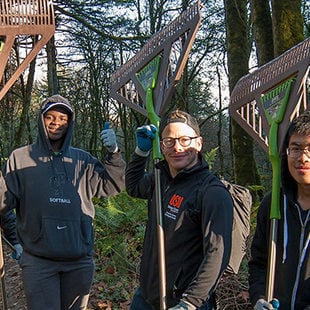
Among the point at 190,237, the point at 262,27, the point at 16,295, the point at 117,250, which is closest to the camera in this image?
the point at 190,237

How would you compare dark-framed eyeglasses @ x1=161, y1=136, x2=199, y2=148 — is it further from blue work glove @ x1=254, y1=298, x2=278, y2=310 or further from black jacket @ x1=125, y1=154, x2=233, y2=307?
blue work glove @ x1=254, y1=298, x2=278, y2=310

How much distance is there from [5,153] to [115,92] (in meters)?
12.1

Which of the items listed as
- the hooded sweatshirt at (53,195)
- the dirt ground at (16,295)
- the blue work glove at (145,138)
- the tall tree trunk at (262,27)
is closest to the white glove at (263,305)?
the blue work glove at (145,138)

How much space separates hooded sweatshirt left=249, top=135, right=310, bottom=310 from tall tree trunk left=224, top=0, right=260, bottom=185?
4740 millimetres

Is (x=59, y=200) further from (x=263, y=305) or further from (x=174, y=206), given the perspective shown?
(x=263, y=305)

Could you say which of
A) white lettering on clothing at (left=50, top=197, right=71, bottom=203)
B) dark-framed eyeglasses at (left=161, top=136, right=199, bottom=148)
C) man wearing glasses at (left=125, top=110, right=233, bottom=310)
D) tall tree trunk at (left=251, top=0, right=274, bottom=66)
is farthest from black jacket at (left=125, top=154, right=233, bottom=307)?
tall tree trunk at (left=251, top=0, right=274, bottom=66)

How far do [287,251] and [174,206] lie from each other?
645 millimetres

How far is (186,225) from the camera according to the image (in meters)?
2.24

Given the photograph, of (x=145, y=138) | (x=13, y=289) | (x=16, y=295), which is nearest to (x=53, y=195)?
(x=145, y=138)

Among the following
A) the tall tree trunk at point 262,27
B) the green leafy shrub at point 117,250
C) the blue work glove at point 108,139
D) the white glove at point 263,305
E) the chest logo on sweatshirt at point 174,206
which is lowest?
the green leafy shrub at point 117,250

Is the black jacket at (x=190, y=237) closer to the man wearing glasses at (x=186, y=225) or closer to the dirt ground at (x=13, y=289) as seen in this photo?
the man wearing glasses at (x=186, y=225)

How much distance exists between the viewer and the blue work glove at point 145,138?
2.60 m

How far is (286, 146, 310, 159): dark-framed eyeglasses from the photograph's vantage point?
6.29 feet

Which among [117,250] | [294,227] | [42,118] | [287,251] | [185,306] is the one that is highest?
[42,118]
